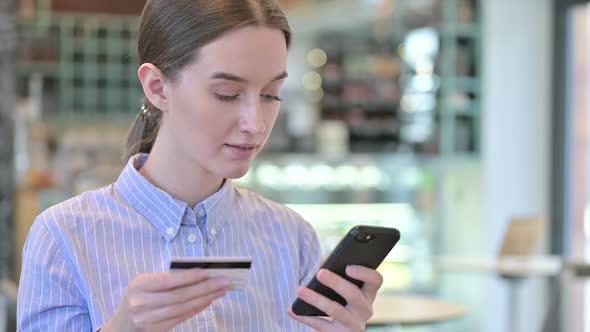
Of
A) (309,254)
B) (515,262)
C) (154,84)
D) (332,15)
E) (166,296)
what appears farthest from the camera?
(332,15)

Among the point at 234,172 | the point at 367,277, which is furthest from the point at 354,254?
the point at 234,172

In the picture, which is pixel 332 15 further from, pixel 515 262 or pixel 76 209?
pixel 76 209

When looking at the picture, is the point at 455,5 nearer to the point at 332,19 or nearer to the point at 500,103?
the point at 500,103

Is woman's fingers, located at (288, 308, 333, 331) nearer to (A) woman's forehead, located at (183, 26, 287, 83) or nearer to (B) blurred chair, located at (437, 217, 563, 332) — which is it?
(A) woman's forehead, located at (183, 26, 287, 83)

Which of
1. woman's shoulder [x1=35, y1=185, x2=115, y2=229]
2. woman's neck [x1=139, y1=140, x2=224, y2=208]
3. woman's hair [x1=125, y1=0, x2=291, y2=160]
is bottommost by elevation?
woman's shoulder [x1=35, y1=185, x2=115, y2=229]

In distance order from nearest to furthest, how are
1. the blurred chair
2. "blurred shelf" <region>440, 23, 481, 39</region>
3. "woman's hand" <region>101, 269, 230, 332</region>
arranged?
"woman's hand" <region>101, 269, 230, 332</region> → the blurred chair → "blurred shelf" <region>440, 23, 481, 39</region>

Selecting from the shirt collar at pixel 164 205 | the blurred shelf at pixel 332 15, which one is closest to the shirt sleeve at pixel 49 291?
the shirt collar at pixel 164 205

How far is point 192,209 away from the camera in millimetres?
1376

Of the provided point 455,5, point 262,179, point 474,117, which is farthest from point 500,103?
point 262,179

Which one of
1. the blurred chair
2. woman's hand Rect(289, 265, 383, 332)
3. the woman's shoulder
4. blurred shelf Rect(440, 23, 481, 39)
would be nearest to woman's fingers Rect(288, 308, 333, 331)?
woman's hand Rect(289, 265, 383, 332)

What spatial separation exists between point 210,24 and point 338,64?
823 centimetres

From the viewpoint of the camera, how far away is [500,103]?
747 centimetres

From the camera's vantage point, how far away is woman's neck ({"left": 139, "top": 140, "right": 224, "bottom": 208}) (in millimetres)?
1361

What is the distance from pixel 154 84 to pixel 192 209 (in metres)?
0.20
